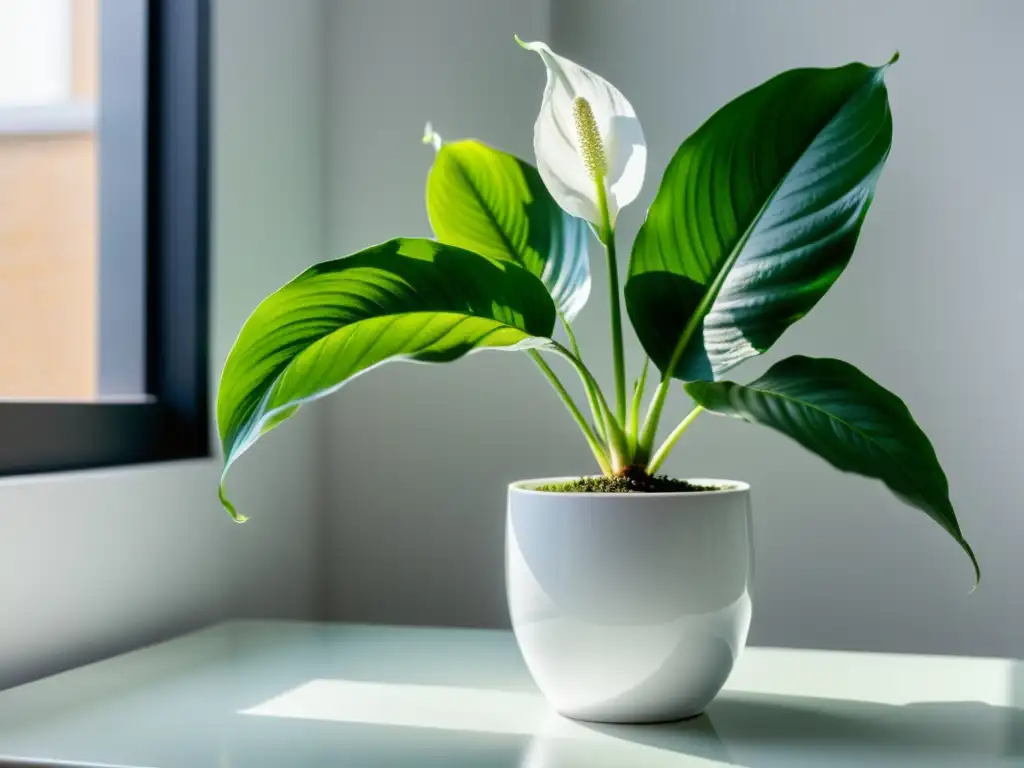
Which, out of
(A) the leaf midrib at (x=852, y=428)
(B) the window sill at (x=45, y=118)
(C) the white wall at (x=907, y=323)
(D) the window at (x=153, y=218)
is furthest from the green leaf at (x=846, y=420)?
(B) the window sill at (x=45, y=118)

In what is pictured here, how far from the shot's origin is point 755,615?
3.95ft

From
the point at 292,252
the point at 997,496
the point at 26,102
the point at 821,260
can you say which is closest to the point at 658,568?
the point at 821,260

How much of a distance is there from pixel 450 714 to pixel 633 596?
17cm

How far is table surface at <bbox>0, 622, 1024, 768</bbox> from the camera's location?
2.15 ft

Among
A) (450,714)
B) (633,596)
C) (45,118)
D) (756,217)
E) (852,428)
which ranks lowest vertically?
(450,714)

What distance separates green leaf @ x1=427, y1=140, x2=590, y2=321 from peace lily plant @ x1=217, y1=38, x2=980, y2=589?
107mm

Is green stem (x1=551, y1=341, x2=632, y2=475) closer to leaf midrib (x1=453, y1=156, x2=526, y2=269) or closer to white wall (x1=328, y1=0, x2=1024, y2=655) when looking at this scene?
leaf midrib (x1=453, y1=156, x2=526, y2=269)

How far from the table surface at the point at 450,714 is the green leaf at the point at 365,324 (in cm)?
17

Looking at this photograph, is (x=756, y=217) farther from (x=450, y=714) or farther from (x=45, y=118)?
(x=45, y=118)

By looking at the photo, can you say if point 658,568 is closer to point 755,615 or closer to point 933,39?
point 755,615

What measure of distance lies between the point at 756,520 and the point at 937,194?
1.32 ft

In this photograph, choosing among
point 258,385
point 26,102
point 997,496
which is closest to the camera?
point 258,385

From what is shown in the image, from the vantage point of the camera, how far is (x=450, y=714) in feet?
2.49

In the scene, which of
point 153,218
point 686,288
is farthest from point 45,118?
point 686,288
